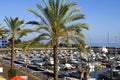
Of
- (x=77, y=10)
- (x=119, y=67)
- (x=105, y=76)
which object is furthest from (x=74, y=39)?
(x=119, y=67)

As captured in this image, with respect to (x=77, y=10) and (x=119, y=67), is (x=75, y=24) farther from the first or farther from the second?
(x=119, y=67)

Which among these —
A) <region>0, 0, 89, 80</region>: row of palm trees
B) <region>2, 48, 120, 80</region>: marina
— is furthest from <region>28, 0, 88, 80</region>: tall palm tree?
<region>2, 48, 120, 80</region>: marina

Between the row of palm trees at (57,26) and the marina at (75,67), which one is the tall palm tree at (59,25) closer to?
the row of palm trees at (57,26)

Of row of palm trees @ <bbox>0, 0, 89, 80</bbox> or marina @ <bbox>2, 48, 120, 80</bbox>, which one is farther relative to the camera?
marina @ <bbox>2, 48, 120, 80</bbox>

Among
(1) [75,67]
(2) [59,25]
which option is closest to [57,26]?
(2) [59,25]

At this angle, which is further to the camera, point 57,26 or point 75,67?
point 75,67

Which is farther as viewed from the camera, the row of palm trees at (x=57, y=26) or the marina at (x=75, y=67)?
the marina at (x=75, y=67)

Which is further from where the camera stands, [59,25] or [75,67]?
[75,67]

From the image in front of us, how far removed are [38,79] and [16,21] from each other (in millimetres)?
7860

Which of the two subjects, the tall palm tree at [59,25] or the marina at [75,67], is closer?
the tall palm tree at [59,25]

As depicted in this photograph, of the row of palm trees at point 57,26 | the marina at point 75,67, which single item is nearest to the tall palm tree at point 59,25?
the row of palm trees at point 57,26

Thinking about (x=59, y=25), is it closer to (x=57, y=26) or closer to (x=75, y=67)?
(x=57, y=26)

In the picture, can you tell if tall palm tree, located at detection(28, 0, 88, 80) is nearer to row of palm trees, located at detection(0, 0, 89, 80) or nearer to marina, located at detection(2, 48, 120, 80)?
row of palm trees, located at detection(0, 0, 89, 80)

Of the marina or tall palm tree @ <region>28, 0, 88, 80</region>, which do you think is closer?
tall palm tree @ <region>28, 0, 88, 80</region>
